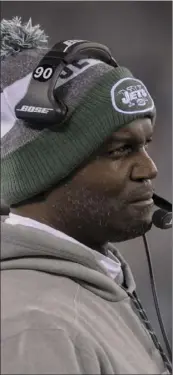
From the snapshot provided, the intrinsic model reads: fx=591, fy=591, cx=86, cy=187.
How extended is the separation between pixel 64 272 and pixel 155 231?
921 mm

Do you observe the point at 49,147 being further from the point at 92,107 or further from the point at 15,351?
the point at 15,351

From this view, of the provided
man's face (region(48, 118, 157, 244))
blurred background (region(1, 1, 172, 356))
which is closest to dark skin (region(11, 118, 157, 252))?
man's face (region(48, 118, 157, 244))

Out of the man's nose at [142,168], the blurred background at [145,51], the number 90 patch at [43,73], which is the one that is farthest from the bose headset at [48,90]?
the blurred background at [145,51]

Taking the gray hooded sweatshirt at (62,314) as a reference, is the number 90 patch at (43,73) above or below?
above

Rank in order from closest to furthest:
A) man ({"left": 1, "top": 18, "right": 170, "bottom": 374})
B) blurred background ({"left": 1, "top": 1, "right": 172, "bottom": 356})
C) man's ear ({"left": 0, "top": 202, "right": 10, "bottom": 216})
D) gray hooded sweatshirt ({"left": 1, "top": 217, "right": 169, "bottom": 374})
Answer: gray hooded sweatshirt ({"left": 1, "top": 217, "right": 169, "bottom": 374}) < man ({"left": 1, "top": 18, "right": 170, "bottom": 374}) < man's ear ({"left": 0, "top": 202, "right": 10, "bottom": 216}) < blurred background ({"left": 1, "top": 1, "right": 172, "bottom": 356})

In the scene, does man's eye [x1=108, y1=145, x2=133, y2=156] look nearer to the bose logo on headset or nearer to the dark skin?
the dark skin

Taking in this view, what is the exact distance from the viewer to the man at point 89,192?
2.33ft

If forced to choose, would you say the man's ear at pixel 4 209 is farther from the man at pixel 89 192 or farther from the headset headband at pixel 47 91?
the headset headband at pixel 47 91

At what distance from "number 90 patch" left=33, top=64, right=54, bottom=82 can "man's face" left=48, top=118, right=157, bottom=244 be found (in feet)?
0.38

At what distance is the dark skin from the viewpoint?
2.54 feet

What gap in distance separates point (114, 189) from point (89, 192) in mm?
34

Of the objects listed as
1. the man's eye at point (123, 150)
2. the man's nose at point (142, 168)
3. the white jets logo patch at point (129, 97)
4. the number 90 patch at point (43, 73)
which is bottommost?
the man's nose at point (142, 168)

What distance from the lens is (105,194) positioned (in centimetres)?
78

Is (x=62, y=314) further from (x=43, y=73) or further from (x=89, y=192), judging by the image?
(x=43, y=73)
